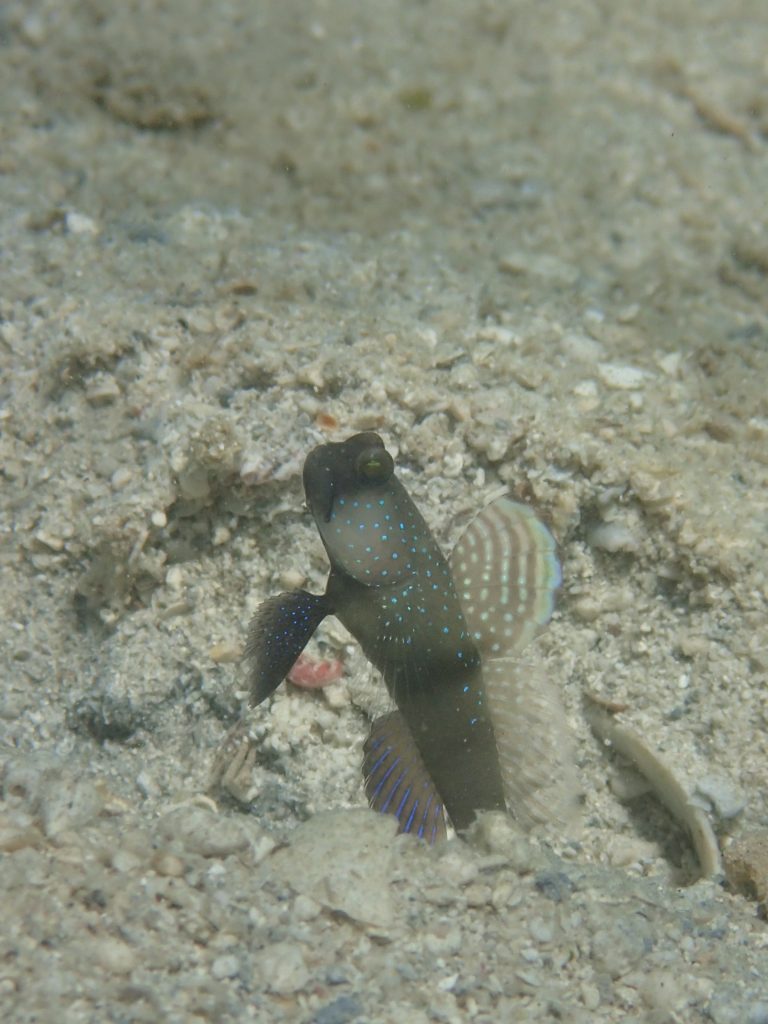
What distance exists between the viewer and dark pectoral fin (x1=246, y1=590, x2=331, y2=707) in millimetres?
2416

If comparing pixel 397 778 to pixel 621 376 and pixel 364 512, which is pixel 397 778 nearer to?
pixel 364 512

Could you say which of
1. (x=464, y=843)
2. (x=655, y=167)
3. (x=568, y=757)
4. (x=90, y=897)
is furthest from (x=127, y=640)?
(x=655, y=167)

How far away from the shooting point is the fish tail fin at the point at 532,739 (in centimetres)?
268

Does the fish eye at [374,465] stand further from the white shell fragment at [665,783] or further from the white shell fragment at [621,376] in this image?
the white shell fragment at [621,376]

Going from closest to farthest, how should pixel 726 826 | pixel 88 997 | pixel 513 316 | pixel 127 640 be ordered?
pixel 88 997, pixel 726 826, pixel 127 640, pixel 513 316

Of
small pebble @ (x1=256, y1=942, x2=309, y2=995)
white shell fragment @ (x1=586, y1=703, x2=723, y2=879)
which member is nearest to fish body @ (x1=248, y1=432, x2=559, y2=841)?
small pebble @ (x1=256, y1=942, x2=309, y2=995)

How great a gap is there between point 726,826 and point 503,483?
1.51m

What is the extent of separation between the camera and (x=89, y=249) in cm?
435

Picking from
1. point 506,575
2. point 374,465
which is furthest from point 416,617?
point 374,465

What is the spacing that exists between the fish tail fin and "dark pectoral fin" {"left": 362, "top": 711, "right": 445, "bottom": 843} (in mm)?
277

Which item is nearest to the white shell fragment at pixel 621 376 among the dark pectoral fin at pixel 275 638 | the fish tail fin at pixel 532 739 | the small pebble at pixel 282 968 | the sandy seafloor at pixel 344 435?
the sandy seafloor at pixel 344 435

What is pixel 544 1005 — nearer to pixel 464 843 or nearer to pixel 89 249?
pixel 464 843

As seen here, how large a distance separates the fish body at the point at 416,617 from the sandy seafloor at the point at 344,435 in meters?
0.18

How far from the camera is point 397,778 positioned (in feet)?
8.79
